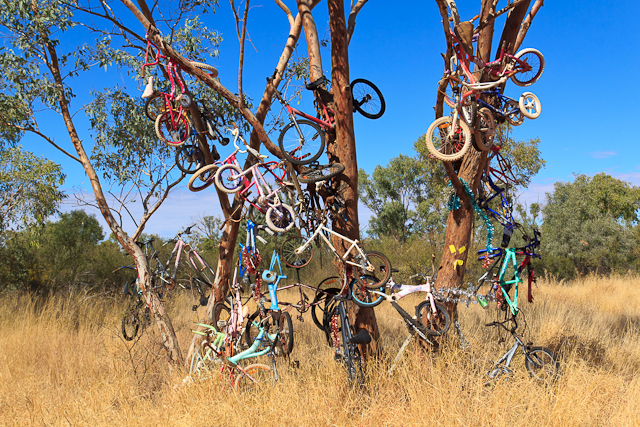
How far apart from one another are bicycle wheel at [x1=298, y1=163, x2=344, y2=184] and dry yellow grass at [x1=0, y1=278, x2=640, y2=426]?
2.17 metres

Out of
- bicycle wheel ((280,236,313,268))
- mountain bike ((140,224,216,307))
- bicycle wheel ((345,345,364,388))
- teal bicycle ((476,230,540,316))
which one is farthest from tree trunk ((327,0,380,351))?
mountain bike ((140,224,216,307))

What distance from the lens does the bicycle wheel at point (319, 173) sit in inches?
178

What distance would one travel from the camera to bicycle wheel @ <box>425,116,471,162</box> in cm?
469

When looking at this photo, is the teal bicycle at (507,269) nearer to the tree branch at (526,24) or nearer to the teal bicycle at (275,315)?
the teal bicycle at (275,315)

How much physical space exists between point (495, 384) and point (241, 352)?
281cm

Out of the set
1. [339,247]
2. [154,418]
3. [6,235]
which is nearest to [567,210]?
[339,247]

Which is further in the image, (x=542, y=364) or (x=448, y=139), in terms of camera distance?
(x=448, y=139)

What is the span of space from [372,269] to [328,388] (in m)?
1.36

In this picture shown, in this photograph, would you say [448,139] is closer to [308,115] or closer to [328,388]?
[308,115]

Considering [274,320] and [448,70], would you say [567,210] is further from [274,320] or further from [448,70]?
[274,320]

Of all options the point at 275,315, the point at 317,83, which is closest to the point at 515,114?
the point at 317,83

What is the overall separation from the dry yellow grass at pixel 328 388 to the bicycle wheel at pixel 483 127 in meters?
2.42

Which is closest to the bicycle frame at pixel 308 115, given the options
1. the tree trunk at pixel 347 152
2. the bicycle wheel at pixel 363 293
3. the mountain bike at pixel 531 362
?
the tree trunk at pixel 347 152

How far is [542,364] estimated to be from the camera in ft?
15.4
